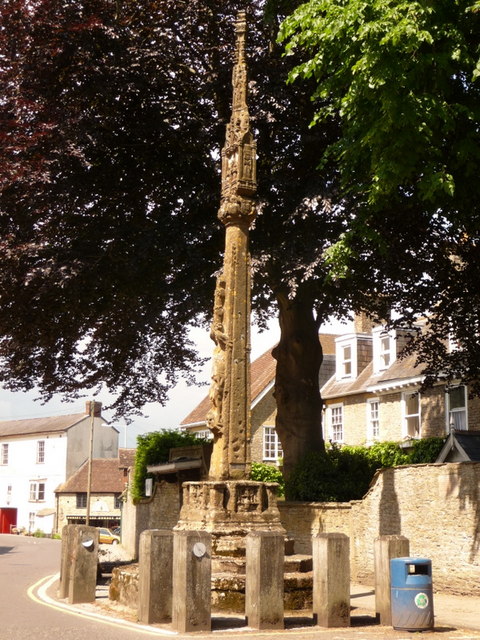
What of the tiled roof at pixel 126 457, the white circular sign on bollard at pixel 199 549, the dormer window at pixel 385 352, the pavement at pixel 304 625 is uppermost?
the dormer window at pixel 385 352

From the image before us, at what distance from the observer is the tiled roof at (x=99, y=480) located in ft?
207

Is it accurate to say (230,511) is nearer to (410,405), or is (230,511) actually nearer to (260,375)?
(410,405)

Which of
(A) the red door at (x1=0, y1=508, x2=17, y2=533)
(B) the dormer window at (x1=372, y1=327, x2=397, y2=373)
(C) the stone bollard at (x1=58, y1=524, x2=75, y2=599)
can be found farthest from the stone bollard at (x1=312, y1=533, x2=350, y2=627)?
(A) the red door at (x1=0, y1=508, x2=17, y2=533)

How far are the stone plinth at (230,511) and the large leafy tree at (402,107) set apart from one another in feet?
19.0

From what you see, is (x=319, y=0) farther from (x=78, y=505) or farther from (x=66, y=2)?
(x=78, y=505)

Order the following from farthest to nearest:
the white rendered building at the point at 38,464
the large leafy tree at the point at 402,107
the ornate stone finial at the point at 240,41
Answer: the white rendered building at the point at 38,464
the ornate stone finial at the point at 240,41
the large leafy tree at the point at 402,107

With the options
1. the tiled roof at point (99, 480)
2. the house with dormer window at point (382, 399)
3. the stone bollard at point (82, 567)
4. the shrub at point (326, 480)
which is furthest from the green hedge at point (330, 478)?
the tiled roof at point (99, 480)

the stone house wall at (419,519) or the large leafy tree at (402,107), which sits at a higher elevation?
the large leafy tree at (402,107)

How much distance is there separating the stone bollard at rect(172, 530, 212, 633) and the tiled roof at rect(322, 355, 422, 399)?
2346 centimetres

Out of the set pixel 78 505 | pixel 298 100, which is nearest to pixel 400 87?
pixel 298 100

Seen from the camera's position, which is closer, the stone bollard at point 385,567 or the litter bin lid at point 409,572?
the litter bin lid at point 409,572

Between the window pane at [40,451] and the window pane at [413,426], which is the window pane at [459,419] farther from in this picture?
the window pane at [40,451]

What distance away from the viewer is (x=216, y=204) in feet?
70.6

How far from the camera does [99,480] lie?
64750 millimetres
